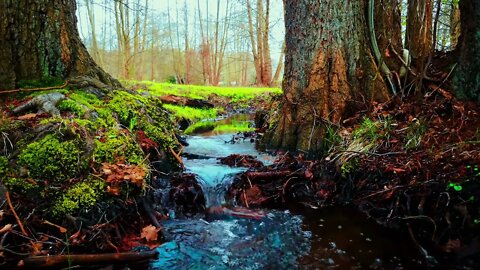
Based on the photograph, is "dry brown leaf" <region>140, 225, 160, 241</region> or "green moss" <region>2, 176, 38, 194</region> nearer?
"green moss" <region>2, 176, 38, 194</region>

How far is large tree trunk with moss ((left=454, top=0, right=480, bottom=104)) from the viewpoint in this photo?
3531 mm

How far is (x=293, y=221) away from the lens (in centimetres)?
329

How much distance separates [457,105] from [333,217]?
1.96 meters

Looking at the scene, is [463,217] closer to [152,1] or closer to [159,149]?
[159,149]

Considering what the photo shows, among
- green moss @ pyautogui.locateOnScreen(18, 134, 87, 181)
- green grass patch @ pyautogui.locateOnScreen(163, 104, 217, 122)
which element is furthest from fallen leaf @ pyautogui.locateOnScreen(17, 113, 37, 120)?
green grass patch @ pyautogui.locateOnScreen(163, 104, 217, 122)

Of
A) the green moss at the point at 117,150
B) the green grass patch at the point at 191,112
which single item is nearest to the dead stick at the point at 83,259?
the green moss at the point at 117,150

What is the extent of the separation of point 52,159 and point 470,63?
4.35 m

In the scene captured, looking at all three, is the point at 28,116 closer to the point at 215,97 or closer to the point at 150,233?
the point at 150,233

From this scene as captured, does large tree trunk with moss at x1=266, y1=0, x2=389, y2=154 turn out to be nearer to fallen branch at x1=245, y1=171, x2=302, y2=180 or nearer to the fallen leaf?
fallen branch at x1=245, y1=171, x2=302, y2=180

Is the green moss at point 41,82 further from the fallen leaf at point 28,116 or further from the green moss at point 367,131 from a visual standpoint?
the green moss at point 367,131

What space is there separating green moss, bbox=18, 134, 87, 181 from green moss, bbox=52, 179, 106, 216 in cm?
17

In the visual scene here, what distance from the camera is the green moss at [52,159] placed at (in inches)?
104

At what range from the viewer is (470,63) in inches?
144

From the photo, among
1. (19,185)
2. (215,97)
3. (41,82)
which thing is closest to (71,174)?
(19,185)
